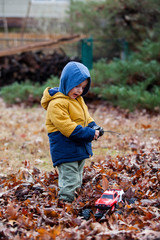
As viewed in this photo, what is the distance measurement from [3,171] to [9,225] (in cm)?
165

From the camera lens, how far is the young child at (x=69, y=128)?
10.2 ft

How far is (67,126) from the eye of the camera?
121 inches

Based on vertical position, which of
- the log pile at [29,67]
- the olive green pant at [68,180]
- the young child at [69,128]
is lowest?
the log pile at [29,67]

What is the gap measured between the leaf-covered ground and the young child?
26 centimetres

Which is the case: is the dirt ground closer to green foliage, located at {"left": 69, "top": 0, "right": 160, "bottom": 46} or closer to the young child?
the young child

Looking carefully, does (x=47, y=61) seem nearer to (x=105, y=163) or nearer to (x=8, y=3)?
(x=105, y=163)

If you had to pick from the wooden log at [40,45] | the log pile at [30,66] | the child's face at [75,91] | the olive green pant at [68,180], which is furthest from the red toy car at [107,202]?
the log pile at [30,66]

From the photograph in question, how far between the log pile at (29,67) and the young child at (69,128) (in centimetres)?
786

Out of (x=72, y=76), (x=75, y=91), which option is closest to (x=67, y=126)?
(x=75, y=91)

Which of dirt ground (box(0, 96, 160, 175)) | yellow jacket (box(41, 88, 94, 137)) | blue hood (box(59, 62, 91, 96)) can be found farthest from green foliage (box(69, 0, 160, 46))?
yellow jacket (box(41, 88, 94, 137))

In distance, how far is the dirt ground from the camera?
15.3 feet

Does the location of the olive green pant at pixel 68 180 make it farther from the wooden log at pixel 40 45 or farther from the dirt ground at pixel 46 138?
the wooden log at pixel 40 45

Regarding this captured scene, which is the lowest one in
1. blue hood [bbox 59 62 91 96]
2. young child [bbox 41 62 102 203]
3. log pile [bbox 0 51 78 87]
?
log pile [bbox 0 51 78 87]

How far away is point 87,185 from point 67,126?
3.09ft
